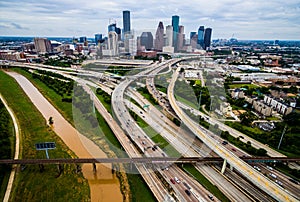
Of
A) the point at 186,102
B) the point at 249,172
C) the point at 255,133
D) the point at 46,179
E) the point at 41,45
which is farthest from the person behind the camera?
Answer: the point at 41,45

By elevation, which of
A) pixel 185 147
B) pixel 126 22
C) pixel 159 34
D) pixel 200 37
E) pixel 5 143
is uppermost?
pixel 200 37

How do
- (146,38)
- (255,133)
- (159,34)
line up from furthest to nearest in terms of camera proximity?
(159,34)
(146,38)
(255,133)

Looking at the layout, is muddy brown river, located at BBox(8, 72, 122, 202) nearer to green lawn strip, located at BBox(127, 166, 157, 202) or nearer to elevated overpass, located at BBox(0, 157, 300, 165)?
green lawn strip, located at BBox(127, 166, 157, 202)

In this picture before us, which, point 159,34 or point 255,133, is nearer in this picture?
point 255,133

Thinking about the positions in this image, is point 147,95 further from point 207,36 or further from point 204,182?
point 207,36

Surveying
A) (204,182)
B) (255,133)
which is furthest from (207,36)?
(204,182)

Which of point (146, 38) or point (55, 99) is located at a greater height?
point (146, 38)

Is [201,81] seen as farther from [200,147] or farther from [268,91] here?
[200,147]

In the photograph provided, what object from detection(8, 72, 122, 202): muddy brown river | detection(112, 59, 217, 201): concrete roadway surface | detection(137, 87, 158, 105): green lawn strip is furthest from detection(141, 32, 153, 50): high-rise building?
detection(8, 72, 122, 202): muddy brown river

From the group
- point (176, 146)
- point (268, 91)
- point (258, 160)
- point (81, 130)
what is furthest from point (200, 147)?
point (268, 91)
